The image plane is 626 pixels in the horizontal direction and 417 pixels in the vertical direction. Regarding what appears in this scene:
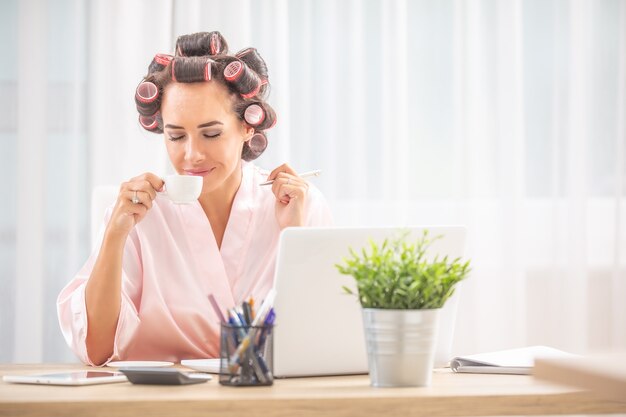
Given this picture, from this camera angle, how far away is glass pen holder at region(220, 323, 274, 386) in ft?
4.40

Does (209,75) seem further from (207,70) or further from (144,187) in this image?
(144,187)

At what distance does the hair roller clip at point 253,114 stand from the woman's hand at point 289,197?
0.14 metres

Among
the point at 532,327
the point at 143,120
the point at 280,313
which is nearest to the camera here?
the point at 280,313

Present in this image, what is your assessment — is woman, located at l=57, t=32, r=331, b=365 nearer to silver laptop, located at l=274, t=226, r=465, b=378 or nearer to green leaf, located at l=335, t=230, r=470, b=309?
silver laptop, located at l=274, t=226, r=465, b=378

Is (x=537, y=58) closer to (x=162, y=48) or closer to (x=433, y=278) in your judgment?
(x=162, y=48)

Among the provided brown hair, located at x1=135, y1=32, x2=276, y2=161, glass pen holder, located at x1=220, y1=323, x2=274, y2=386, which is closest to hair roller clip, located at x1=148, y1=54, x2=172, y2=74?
brown hair, located at x1=135, y1=32, x2=276, y2=161

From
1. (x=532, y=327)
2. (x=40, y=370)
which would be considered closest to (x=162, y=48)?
(x=532, y=327)

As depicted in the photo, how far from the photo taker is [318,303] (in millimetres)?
1490

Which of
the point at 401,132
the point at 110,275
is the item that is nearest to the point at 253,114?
the point at 110,275

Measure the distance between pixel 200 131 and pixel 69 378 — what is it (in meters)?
0.87

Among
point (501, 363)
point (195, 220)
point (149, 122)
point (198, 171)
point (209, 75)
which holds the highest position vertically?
point (209, 75)

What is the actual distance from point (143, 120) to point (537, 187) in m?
1.99

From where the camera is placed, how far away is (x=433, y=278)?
1309mm

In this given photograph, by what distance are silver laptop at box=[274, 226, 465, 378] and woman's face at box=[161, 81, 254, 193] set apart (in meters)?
0.71
